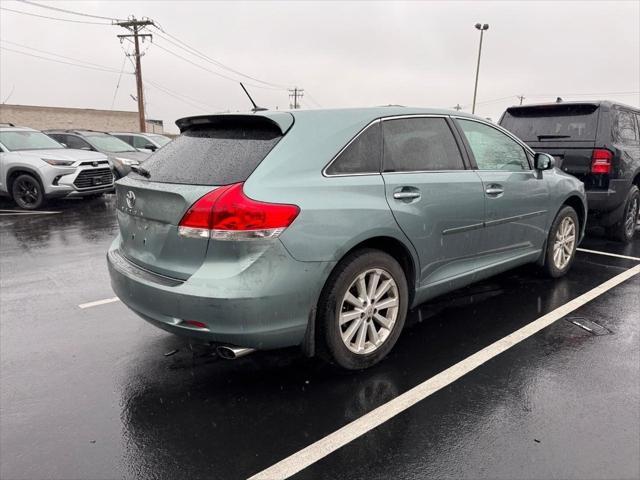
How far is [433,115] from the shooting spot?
12.0 feet

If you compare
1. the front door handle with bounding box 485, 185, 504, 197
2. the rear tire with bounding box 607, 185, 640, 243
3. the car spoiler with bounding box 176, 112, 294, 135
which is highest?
the car spoiler with bounding box 176, 112, 294, 135

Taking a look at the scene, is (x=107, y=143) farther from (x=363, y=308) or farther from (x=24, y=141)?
(x=363, y=308)

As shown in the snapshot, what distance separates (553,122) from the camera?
255 inches

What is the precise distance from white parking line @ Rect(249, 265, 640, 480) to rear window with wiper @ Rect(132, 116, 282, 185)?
145 centimetres

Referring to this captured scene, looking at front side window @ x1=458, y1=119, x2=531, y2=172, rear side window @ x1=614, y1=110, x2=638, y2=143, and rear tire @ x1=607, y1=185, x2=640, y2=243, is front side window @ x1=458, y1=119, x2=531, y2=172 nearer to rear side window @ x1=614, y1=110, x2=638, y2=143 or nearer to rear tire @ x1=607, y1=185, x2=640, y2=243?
rear side window @ x1=614, y1=110, x2=638, y2=143

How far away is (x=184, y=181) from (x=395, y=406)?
1.79 meters

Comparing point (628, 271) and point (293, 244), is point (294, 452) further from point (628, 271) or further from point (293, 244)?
point (628, 271)

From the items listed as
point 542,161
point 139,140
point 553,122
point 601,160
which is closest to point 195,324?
point 542,161

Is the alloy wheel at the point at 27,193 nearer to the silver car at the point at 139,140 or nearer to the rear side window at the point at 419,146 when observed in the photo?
the silver car at the point at 139,140

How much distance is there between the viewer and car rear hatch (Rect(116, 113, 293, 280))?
8.82 ft

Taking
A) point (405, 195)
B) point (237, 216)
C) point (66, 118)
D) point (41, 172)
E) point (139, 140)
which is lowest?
point (41, 172)

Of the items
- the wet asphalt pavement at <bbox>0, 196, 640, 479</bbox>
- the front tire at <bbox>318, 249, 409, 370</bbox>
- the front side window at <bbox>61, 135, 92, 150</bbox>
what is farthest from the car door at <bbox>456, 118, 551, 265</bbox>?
the front side window at <bbox>61, 135, 92, 150</bbox>

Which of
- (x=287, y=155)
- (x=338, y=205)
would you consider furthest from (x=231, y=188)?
(x=338, y=205)

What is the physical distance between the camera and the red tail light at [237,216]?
2.52m
